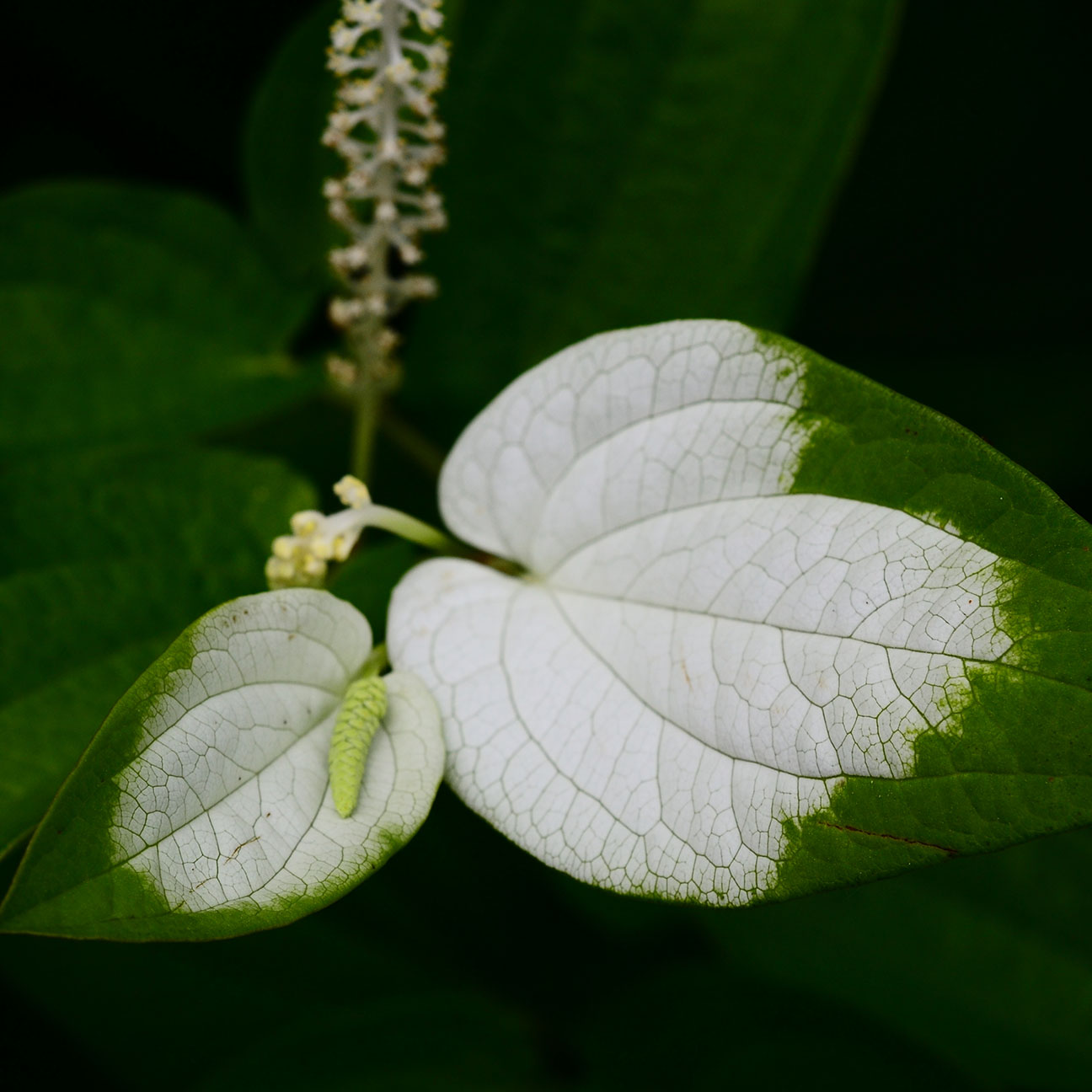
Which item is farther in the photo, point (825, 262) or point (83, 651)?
point (825, 262)

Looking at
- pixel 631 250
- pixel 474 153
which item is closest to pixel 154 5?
pixel 474 153

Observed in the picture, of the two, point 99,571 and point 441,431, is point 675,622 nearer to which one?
point 99,571

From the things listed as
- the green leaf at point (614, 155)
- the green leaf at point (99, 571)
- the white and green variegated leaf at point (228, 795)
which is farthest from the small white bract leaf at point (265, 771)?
the green leaf at point (614, 155)

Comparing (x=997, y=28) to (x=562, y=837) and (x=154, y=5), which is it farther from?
(x=562, y=837)

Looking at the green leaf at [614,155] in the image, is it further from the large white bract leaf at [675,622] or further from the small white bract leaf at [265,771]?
the small white bract leaf at [265,771]

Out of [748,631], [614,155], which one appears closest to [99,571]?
[748,631]

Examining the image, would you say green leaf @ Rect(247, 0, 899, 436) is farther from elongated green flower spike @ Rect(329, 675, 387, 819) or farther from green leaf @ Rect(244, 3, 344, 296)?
elongated green flower spike @ Rect(329, 675, 387, 819)

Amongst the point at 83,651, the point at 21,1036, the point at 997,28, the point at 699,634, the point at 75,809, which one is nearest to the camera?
the point at 75,809

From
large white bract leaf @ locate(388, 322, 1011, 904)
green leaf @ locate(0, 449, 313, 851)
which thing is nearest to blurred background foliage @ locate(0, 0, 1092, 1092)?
green leaf @ locate(0, 449, 313, 851)
